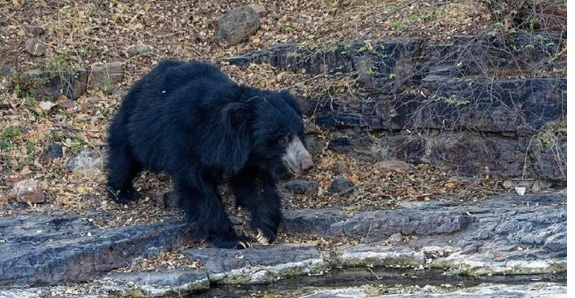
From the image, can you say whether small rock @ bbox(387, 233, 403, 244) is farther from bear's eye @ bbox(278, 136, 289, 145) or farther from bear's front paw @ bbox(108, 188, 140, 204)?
bear's front paw @ bbox(108, 188, 140, 204)

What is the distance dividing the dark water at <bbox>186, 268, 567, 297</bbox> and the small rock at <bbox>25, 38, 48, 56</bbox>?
12.2ft

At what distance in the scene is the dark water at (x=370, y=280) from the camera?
5.50 metres

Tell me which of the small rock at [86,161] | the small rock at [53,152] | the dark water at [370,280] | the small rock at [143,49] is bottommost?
the dark water at [370,280]

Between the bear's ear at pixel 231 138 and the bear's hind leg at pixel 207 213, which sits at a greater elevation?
the bear's ear at pixel 231 138

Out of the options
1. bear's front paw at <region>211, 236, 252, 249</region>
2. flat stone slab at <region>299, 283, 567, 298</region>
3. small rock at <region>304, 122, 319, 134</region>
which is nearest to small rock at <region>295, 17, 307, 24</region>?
small rock at <region>304, 122, 319, 134</region>

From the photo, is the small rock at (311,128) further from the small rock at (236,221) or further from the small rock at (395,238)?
the small rock at (395,238)

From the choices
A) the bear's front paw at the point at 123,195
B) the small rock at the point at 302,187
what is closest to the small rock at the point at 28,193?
the bear's front paw at the point at 123,195

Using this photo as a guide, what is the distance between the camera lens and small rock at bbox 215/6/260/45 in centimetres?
891

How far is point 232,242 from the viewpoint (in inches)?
245

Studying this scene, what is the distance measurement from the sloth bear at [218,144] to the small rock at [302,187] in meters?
0.65

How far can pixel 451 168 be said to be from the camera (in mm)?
7230

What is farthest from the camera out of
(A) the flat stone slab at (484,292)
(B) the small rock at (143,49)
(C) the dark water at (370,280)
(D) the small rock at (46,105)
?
(B) the small rock at (143,49)

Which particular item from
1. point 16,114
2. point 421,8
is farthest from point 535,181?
point 16,114

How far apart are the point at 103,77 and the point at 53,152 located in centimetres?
112
